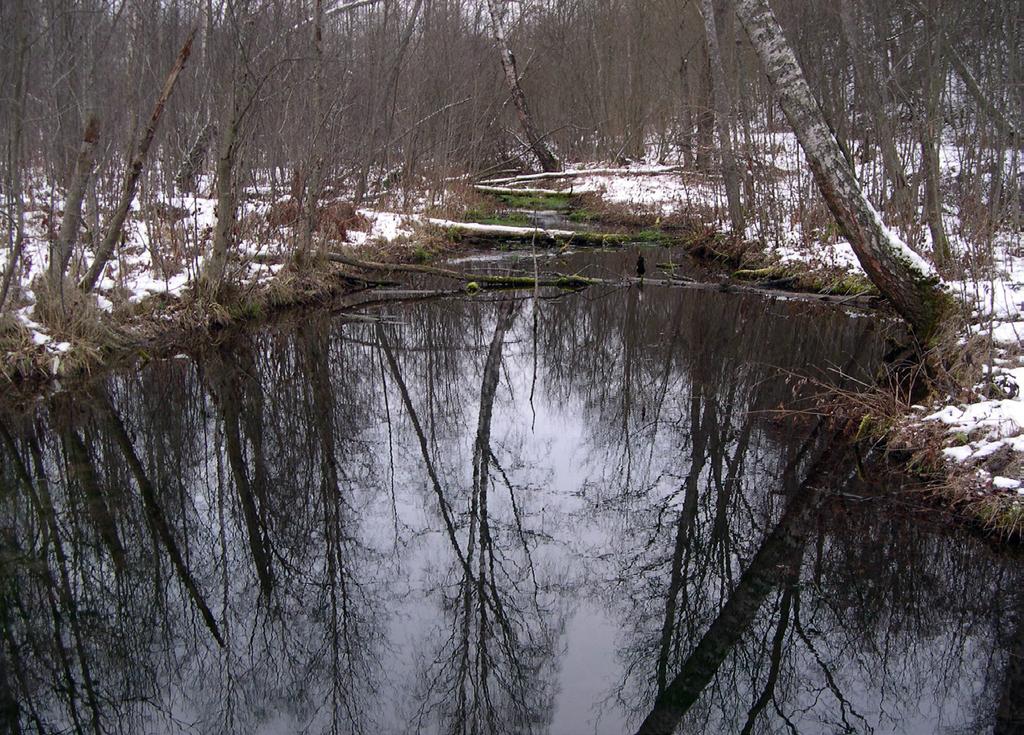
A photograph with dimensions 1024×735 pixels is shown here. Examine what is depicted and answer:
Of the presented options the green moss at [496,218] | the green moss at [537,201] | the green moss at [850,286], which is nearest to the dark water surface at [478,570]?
the green moss at [850,286]

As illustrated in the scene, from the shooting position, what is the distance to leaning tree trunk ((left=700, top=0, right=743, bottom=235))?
43.3ft

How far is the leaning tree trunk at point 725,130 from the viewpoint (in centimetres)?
1321

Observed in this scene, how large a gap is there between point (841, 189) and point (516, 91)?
16.7 meters

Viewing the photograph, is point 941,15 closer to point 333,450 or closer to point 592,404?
point 592,404

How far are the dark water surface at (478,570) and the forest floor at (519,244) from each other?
52 cm

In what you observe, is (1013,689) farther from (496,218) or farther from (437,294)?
(496,218)

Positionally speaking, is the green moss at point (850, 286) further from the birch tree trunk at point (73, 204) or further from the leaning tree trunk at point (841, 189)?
the birch tree trunk at point (73, 204)

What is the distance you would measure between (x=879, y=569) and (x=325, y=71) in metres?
10.5

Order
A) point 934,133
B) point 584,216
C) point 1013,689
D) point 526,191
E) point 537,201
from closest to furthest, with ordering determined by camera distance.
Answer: point 1013,689 → point 934,133 → point 584,216 → point 526,191 → point 537,201

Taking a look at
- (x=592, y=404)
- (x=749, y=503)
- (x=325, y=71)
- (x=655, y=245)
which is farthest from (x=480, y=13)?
(x=749, y=503)

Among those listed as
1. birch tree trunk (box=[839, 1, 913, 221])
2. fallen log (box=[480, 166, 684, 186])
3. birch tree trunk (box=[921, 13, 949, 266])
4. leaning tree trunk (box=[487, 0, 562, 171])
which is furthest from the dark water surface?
leaning tree trunk (box=[487, 0, 562, 171])

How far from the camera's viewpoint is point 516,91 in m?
22.5

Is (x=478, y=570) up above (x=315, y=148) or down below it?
below

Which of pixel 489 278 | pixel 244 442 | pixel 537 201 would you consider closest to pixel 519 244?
pixel 489 278
